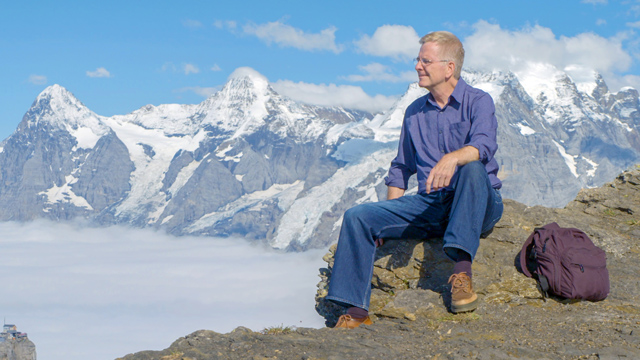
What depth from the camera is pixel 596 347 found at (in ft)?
21.5

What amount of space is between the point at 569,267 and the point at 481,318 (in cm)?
157

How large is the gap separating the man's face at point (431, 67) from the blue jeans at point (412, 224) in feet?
5.11

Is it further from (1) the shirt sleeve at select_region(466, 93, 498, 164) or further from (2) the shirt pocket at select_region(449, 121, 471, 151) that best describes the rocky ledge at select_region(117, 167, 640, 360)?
(1) the shirt sleeve at select_region(466, 93, 498, 164)

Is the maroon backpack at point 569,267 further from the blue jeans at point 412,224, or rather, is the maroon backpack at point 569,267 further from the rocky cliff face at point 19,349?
the rocky cliff face at point 19,349

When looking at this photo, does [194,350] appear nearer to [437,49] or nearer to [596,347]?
[596,347]

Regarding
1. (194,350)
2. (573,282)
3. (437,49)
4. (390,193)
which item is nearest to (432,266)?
(390,193)

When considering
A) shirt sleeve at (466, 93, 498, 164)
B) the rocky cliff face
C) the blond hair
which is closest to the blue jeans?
shirt sleeve at (466, 93, 498, 164)

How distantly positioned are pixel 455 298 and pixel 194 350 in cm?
346

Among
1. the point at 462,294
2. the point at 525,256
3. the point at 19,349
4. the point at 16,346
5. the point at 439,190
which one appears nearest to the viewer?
the point at 462,294

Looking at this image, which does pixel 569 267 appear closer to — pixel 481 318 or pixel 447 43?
pixel 481 318

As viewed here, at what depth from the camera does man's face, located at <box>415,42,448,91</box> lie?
8.78m

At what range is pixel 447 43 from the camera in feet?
28.7

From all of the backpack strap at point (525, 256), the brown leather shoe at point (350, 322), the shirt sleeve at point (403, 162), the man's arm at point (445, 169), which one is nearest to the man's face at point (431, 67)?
the shirt sleeve at point (403, 162)

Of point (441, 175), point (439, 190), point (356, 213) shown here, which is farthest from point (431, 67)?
point (356, 213)
